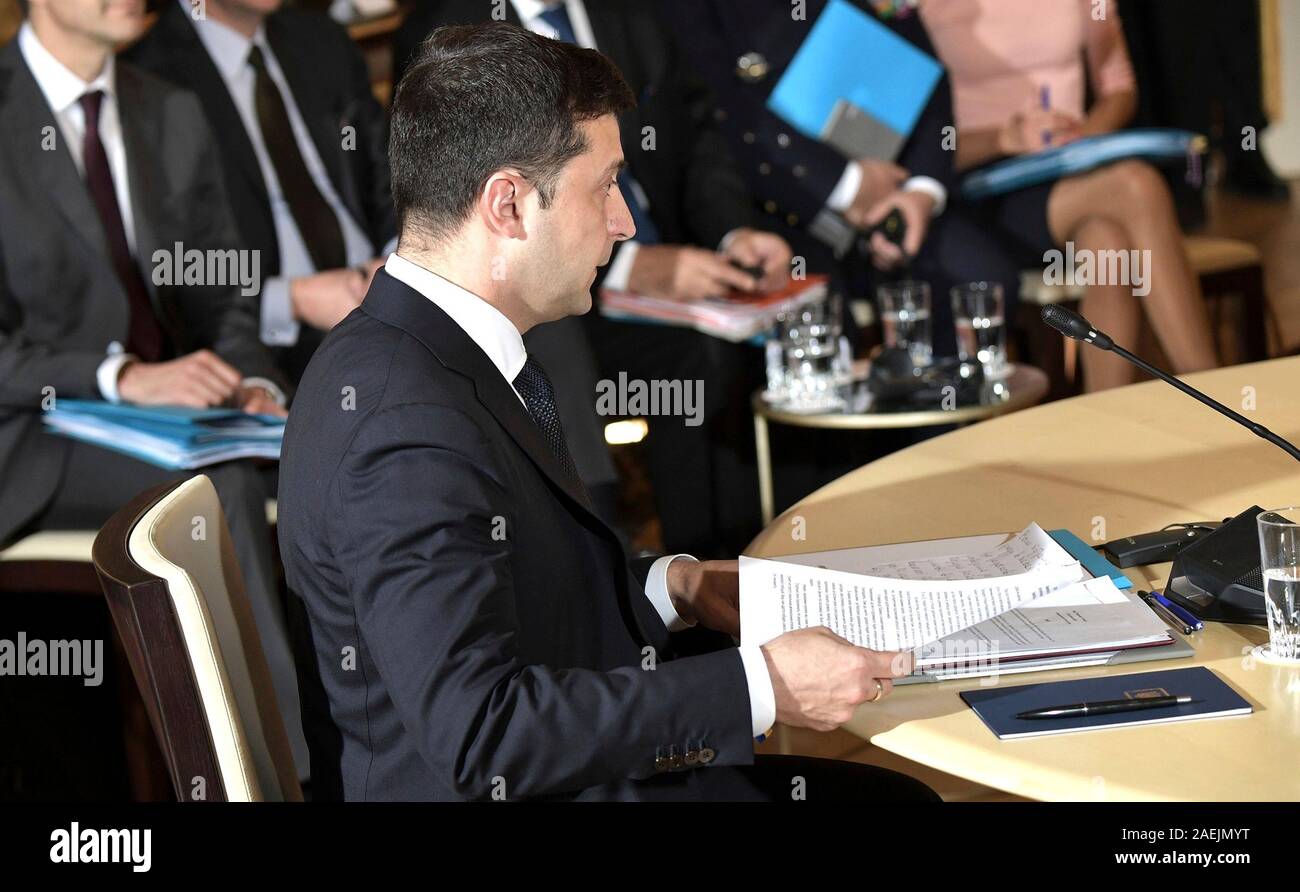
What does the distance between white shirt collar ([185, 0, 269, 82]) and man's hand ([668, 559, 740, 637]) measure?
84.1 inches

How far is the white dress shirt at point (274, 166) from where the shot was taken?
120 inches

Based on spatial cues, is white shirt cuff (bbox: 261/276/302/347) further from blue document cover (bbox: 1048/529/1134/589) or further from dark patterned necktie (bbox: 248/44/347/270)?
blue document cover (bbox: 1048/529/1134/589)

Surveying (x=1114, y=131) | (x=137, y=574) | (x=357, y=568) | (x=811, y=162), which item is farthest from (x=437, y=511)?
(x=1114, y=131)

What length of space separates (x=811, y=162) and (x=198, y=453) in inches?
73.0

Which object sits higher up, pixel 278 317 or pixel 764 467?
pixel 278 317

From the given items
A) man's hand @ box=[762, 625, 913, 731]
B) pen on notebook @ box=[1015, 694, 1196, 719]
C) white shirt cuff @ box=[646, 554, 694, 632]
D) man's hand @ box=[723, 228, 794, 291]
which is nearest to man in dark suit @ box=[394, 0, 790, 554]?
man's hand @ box=[723, 228, 794, 291]

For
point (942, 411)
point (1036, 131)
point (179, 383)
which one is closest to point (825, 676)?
point (942, 411)

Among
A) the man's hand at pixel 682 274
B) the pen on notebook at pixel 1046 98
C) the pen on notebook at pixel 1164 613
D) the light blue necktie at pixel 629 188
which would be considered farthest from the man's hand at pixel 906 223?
the pen on notebook at pixel 1164 613

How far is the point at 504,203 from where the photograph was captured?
1.28 meters

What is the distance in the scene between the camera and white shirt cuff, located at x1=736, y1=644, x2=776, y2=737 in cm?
116

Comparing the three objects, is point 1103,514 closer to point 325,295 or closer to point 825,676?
point 825,676

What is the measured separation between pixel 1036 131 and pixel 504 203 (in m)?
3.02
